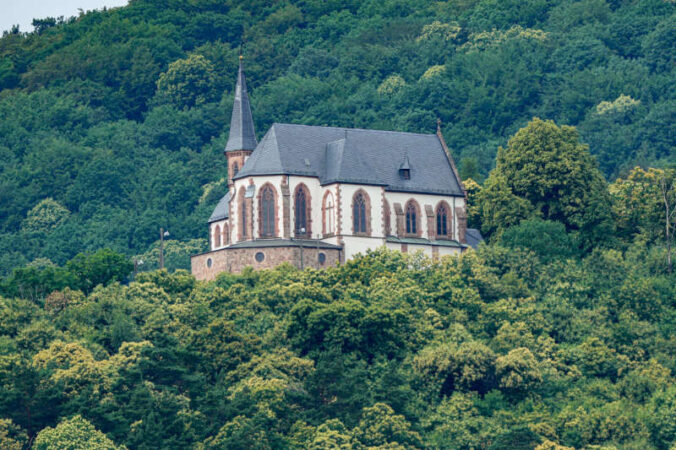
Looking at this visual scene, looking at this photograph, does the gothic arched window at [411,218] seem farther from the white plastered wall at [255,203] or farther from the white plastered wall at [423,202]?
the white plastered wall at [255,203]

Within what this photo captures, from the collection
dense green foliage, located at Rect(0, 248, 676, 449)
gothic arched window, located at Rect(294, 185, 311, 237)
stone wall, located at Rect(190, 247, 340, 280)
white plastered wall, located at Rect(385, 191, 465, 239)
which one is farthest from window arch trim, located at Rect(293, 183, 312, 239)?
dense green foliage, located at Rect(0, 248, 676, 449)

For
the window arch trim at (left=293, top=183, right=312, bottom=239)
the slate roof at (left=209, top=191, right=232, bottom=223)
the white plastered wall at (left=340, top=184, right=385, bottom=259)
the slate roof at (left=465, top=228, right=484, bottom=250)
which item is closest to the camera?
the white plastered wall at (left=340, top=184, right=385, bottom=259)

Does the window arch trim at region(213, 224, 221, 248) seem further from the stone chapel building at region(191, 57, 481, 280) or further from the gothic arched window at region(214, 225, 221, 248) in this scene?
the stone chapel building at region(191, 57, 481, 280)

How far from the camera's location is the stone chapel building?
10500cm

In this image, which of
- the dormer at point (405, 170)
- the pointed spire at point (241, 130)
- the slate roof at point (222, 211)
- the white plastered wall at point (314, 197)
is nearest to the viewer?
the white plastered wall at point (314, 197)

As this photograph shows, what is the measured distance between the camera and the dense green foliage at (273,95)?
15850 centimetres

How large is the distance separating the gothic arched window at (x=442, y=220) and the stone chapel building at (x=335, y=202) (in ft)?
0.21

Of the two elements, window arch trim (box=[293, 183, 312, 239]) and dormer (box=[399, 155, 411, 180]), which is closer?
window arch trim (box=[293, 183, 312, 239])

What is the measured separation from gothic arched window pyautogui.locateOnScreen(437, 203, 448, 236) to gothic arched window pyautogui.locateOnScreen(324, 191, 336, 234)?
7630 millimetres

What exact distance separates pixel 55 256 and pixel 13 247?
4905mm

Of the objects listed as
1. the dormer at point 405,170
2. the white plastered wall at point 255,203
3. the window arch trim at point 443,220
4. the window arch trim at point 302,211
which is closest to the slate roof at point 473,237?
the window arch trim at point 443,220

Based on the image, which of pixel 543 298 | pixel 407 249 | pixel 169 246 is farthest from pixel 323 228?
pixel 169 246

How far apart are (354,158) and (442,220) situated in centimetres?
699

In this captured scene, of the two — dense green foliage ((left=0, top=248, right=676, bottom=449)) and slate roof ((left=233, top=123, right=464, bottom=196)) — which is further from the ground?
slate roof ((left=233, top=123, right=464, bottom=196))
